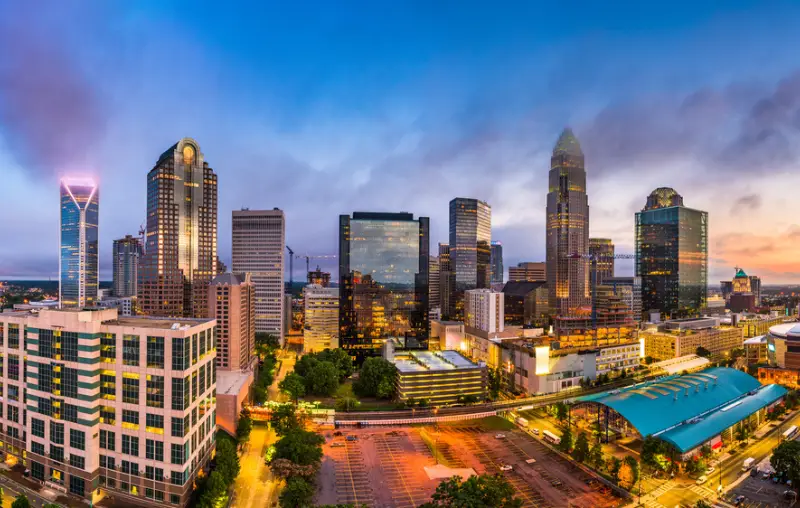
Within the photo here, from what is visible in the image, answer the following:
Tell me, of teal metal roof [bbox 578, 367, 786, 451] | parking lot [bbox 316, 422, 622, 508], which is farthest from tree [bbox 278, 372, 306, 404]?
teal metal roof [bbox 578, 367, 786, 451]

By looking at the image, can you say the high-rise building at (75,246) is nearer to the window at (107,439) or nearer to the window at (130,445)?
the window at (107,439)

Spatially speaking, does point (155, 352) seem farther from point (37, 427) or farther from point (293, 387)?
point (293, 387)

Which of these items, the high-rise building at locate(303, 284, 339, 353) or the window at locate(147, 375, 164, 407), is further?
the high-rise building at locate(303, 284, 339, 353)

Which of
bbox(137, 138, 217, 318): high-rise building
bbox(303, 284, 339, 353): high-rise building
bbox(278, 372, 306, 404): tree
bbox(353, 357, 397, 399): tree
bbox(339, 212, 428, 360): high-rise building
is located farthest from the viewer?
bbox(303, 284, 339, 353): high-rise building

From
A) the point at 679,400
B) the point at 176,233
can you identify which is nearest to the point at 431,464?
the point at 679,400

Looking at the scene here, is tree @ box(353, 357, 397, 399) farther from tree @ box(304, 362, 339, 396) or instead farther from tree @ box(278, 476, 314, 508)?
tree @ box(278, 476, 314, 508)
